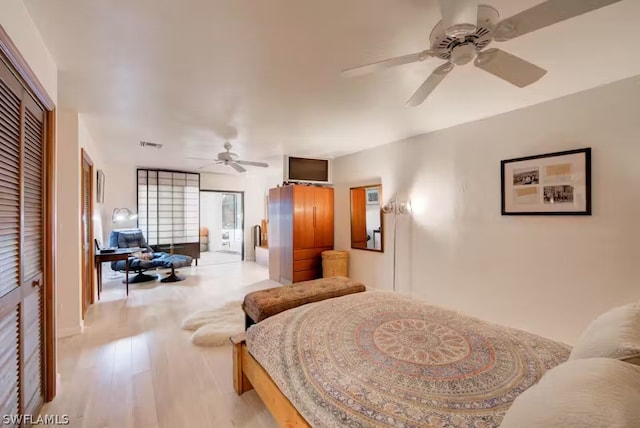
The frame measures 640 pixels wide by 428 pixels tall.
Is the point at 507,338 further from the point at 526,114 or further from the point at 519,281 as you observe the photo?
the point at 526,114

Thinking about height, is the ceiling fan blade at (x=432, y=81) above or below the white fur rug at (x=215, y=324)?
above

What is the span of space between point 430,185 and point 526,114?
4.10 ft

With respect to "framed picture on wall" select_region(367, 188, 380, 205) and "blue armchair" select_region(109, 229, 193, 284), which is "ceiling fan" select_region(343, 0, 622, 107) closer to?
"framed picture on wall" select_region(367, 188, 380, 205)

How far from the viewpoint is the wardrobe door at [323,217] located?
5020 mm

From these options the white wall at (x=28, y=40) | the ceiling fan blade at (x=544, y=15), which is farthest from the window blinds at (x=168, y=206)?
the ceiling fan blade at (x=544, y=15)

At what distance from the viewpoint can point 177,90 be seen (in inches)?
92.9

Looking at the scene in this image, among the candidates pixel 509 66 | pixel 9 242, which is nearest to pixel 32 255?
pixel 9 242

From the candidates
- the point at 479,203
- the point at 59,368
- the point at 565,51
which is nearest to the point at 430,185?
the point at 479,203

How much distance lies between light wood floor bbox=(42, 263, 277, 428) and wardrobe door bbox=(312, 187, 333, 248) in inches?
84.4

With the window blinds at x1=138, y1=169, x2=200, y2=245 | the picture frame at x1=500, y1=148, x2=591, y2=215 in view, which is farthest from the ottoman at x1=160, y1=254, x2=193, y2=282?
the picture frame at x1=500, y1=148, x2=591, y2=215

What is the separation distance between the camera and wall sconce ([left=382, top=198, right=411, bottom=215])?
12.9ft

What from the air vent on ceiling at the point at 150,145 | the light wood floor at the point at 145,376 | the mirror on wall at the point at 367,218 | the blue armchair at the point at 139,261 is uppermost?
the air vent on ceiling at the point at 150,145

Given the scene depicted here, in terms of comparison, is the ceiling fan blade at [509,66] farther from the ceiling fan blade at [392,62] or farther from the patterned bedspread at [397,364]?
the patterned bedspread at [397,364]

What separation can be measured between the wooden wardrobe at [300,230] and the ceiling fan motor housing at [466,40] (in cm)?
353
